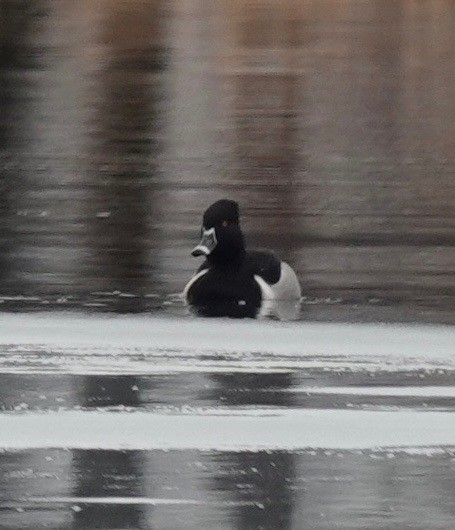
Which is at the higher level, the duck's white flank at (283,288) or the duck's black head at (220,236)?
the duck's black head at (220,236)

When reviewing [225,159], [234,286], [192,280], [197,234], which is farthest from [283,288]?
[225,159]

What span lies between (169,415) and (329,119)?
17156 mm

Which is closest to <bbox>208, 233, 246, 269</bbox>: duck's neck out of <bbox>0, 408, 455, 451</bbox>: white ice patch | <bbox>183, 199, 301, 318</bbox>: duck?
<bbox>183, 199, 301, 318</bbox>: duck

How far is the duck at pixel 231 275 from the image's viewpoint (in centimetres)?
1319

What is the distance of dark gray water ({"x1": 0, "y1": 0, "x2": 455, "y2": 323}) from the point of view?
558 inches

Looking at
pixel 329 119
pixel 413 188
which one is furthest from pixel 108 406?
pixel 329 119

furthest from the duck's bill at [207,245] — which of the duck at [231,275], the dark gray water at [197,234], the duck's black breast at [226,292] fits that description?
the dark gray water at [197,234]

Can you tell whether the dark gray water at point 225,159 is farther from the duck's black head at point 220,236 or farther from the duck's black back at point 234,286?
the duck's black head at point 220,236

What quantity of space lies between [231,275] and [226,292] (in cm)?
24

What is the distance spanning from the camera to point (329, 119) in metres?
25.7

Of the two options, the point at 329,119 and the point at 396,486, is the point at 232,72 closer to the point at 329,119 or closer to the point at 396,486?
the point at 329,119

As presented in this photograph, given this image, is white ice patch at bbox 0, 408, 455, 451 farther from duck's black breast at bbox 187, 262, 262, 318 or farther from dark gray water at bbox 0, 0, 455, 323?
duck's black breast at bbox 187, 262, 262, 318

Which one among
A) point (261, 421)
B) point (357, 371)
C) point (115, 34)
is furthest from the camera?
point (115, 34)

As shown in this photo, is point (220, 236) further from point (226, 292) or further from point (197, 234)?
point (197, 234)
